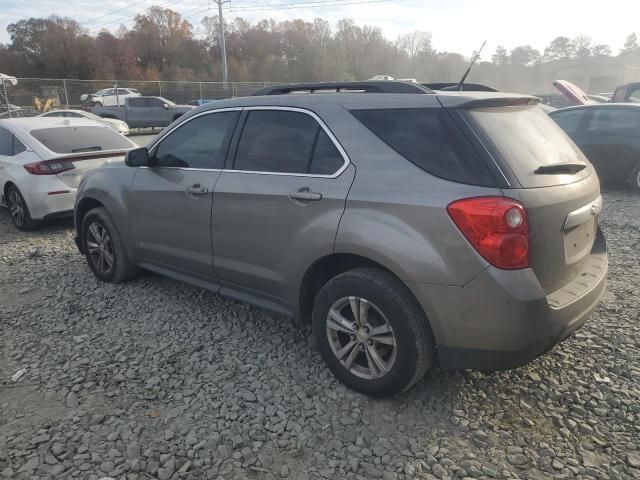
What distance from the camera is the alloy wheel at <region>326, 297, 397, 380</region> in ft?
8.96

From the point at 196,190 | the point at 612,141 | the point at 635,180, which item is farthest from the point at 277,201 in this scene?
the point at 635,180

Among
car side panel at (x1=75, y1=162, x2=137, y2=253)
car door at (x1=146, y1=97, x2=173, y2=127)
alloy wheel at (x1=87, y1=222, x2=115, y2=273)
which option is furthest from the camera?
car door at (x1=146, y1=97, x2=173, y2=127)

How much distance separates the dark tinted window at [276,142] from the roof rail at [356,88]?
27 centimetres

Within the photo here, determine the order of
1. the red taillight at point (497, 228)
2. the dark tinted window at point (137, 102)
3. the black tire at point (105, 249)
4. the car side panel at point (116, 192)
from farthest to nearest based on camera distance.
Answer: the dark tinted window at point (137, 102)
the black tire at point (105, 249)
the car side panel at point (116, 192)
the red taillight at point (497, 228)

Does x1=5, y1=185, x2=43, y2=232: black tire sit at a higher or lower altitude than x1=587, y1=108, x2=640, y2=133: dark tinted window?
lower

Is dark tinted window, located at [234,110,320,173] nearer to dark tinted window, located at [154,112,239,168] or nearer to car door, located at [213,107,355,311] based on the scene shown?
car door, located at [213,107,355,311]

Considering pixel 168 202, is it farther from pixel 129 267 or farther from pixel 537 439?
pixel 537 439

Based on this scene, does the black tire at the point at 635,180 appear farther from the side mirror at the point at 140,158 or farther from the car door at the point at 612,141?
the side mirror at the point at 140,158

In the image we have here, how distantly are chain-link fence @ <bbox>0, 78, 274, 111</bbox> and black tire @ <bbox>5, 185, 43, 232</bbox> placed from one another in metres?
15.2

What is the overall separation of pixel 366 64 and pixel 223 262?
2830 inches

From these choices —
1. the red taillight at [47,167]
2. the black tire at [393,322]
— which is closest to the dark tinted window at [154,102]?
the red taillight at [47,167]

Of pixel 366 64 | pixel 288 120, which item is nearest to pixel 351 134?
pixel 288 120

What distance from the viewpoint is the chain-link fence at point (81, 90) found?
25594 millimetres

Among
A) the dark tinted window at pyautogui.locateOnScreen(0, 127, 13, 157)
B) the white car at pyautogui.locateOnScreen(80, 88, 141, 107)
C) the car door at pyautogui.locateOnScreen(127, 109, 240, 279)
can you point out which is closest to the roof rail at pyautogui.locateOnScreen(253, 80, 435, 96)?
the car door at pyautogui.locateOnScreen(127, 109, 240, 279)
